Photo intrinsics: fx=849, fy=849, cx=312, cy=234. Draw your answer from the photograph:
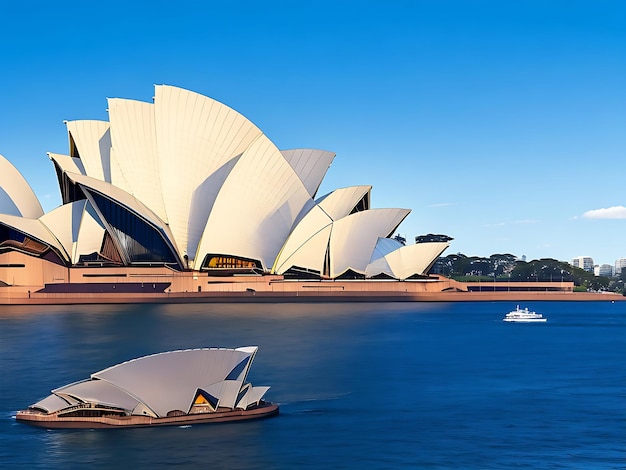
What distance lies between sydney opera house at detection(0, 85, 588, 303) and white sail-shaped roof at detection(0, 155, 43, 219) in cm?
11

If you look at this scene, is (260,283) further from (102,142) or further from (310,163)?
(102,142)

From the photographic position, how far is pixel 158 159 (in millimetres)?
76938

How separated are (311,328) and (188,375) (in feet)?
103

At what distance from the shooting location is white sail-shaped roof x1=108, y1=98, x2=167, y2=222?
75438 mm

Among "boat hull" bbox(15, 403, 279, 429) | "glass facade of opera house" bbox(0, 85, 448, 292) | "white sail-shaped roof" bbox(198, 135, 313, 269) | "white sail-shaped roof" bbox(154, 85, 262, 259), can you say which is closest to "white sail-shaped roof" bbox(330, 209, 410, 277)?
"glass facade of opera house" bbox(0, 85, 448, 292)

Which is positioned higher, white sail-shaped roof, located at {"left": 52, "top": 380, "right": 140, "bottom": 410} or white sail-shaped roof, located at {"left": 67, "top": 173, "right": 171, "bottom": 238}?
white sail-shaped roof, located at {"left": 67, "top": 173, "right": 171, "bottom": 238}

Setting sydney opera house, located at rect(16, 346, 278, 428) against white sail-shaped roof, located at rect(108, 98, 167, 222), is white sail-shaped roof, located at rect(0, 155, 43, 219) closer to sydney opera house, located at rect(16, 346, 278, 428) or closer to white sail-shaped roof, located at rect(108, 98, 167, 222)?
white sail-shaped roof, located at rect(108, 98, 167, 222)

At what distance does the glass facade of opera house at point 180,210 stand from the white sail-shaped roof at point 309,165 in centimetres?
10

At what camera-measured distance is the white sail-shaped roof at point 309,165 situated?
281ft

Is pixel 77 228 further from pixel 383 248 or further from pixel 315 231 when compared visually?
pixel 383 248

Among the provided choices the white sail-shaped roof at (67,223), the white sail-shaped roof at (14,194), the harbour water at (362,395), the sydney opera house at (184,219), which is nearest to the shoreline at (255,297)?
the sydney opera house at (184,219)

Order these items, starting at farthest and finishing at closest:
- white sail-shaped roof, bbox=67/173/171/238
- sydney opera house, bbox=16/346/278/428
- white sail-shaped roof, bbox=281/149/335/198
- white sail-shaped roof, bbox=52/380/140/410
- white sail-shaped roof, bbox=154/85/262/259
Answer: white sail-shaped roof, bbox=281/149/335/198
white sail-shaped roof, bbox=67/173/171/238
white sail-shaped roof, bbox=154/85/262/259
white sail-shaped roof, bbox=52/380/140/410
sydney opera house, bbox=16/346/278/428

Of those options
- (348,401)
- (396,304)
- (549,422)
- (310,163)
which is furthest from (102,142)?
(549,422)

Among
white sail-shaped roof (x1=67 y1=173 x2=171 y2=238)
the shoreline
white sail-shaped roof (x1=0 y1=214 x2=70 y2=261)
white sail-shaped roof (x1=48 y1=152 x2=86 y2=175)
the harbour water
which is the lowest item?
the harbour water
